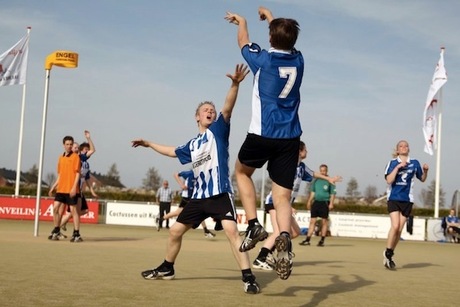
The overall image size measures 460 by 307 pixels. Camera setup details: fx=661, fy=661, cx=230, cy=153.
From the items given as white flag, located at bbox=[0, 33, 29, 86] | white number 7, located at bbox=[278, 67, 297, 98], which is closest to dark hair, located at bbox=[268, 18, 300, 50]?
white number 7, located at bbox=[278, 67, 297, 98]

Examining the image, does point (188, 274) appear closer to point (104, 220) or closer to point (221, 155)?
point (221, 155)

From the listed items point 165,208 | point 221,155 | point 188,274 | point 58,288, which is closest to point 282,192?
point 221,155

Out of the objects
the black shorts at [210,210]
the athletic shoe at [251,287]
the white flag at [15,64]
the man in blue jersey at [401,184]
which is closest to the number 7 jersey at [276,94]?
the black shorts at [210,210]

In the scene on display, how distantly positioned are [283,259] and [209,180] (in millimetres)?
2365

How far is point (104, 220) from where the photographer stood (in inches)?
1236

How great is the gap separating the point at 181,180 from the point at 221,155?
14335 mm

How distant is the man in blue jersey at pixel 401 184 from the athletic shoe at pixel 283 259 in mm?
6836

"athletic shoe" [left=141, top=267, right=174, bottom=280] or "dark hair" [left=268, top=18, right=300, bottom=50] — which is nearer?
"dark hair" [left=268, top=18, right=300, bottom=50]

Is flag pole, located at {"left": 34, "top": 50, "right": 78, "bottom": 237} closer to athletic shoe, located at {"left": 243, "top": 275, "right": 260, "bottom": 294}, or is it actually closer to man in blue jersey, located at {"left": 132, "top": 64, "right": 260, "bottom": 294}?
man in blue jersey, located at {"left": 132, "top": 64, "right": 260, "bottom": 294}

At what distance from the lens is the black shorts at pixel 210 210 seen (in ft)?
24.0

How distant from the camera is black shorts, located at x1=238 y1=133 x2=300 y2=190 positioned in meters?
5.75

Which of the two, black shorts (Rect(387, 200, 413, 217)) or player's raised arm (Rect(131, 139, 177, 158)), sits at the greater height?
player's raised arm (Rect(131, 139, 177, 158))

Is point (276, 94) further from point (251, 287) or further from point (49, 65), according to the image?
point (49, 65)

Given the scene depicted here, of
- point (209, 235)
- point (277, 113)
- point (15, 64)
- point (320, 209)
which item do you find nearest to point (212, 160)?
point (277, 113)
